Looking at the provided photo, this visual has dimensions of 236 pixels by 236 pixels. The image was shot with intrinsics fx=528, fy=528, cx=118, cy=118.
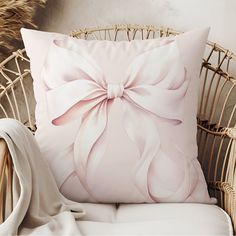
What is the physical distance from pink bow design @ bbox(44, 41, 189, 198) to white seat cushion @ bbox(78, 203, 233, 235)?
0.07 meters

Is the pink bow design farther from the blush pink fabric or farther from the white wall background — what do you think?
the white wall background

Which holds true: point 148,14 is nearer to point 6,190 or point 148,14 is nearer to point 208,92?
point 208,92

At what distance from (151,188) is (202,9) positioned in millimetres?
729

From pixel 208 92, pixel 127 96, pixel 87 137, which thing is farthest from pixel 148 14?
pixel 87 137

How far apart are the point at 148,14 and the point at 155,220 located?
84 centimetres

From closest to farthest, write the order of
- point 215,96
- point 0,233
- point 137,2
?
point 0,233 → point 215,96 → point 137,2

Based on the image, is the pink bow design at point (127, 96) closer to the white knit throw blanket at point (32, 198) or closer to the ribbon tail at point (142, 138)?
the ribbon tail at point (142, 138)

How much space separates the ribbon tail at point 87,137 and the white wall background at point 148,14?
0.55 metres

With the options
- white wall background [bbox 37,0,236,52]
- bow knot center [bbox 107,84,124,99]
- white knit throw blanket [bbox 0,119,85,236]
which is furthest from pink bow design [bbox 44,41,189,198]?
white wall background [bbox 37,0,236,52]

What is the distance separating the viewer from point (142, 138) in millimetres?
1389

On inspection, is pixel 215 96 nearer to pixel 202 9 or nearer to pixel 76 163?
pixel 202 9

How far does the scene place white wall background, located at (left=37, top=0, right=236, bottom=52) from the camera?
5.90ft

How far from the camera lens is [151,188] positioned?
1.37 meters

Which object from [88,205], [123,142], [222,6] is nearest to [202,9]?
[222,6]
